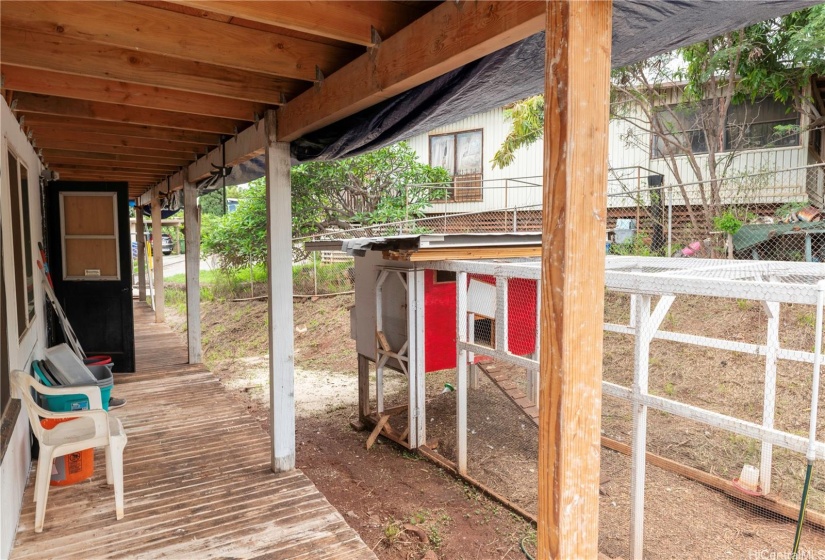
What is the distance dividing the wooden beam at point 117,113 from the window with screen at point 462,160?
1031 cm

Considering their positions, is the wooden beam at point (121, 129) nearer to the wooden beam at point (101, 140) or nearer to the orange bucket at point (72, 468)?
the wooden beam at point (101, 140)

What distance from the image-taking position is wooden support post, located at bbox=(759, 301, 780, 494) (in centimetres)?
347

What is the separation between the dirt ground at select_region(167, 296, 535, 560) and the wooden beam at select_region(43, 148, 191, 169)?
3.20 meters

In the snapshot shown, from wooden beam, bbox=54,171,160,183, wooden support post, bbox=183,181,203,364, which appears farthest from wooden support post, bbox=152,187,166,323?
wooden support post, bbox=183,181,203,364

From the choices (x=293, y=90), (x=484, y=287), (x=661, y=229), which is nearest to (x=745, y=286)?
(x=484, y=287)

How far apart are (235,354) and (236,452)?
6.24 m

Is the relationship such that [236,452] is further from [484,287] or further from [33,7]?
[33,7]

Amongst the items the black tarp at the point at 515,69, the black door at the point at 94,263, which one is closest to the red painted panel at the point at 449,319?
the black tarp at the point at 515,69

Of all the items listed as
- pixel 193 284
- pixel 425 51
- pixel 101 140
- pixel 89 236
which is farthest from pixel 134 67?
pixel 193 284

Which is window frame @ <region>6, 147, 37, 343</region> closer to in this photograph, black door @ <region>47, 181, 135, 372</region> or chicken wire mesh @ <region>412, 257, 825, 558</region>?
black door @ <region>47, 181, 135, 372</region>

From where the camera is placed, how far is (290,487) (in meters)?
3.50

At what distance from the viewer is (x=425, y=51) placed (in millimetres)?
2117

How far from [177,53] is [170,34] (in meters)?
0.09

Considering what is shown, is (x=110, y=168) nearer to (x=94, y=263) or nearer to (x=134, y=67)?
(x=94, y=263)
